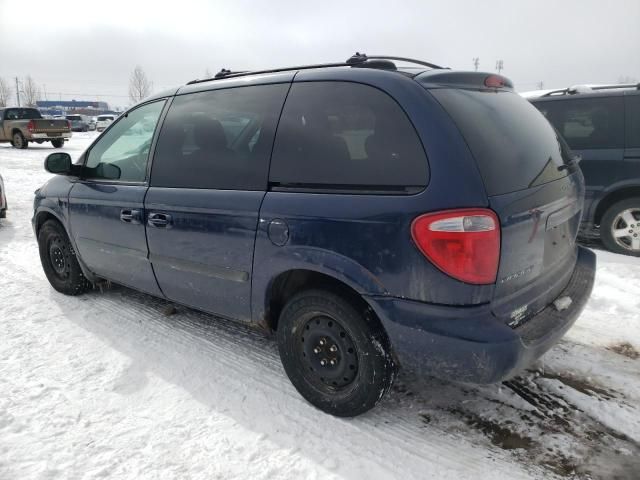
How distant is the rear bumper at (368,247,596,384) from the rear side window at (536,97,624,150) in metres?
4.01

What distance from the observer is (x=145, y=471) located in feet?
7.19

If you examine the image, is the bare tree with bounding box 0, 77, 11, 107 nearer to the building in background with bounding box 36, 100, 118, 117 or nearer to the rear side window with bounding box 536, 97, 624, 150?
the building in background with bounding box 36, 100, 118, 117

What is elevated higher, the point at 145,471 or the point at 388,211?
the point at 388,211

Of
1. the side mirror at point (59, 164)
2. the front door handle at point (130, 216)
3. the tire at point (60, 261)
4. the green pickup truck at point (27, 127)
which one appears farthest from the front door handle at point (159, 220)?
the green pickup truck at point (27, 127)

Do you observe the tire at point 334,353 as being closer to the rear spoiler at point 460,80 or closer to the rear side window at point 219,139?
the rear side window at point 219,139

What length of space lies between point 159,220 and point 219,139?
704 mm

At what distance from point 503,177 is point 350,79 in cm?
94

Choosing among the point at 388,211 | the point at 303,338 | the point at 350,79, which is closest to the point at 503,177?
the point at 388,211

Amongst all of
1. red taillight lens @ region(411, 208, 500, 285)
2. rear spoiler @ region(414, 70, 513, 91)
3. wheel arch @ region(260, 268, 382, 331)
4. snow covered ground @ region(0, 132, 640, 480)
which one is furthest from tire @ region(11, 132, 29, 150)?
red taillight lens @ region(411, 208, 500, 285)

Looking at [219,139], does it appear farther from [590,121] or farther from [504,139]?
[590,121]

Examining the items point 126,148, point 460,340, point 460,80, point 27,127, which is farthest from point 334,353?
point 27,127

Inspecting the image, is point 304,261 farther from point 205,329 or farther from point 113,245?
point 113,245

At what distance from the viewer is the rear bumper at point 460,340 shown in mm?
2062

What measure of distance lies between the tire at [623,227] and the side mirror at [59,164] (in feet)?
18.7
